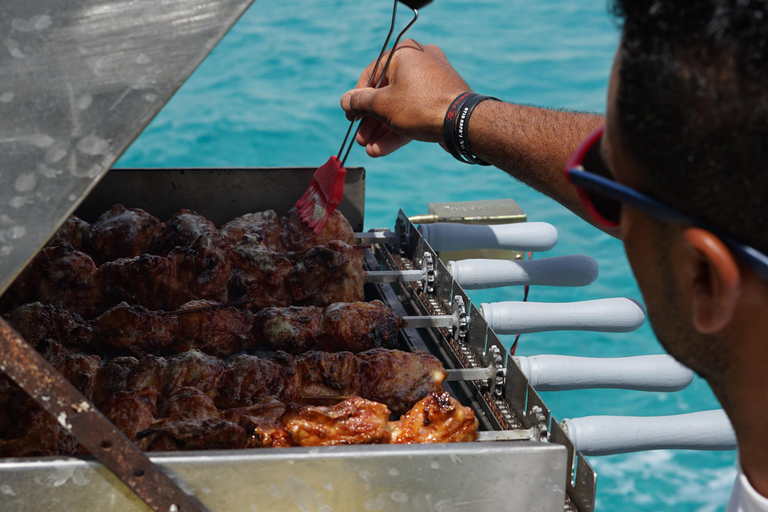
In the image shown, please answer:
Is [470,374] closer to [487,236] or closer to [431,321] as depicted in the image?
[431,321]

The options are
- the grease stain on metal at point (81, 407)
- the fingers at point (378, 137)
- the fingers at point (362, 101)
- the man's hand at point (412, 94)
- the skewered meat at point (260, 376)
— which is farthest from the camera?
the fingers at point (378, 137)

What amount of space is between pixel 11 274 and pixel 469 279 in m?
2.14

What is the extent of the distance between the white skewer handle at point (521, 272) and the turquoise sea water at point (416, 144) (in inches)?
125

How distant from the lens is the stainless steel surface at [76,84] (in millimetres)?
972

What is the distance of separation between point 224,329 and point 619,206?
1.73 m

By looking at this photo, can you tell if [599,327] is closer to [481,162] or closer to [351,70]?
[481,162]

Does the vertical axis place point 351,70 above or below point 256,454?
below

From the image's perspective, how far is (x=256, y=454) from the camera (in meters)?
1.40

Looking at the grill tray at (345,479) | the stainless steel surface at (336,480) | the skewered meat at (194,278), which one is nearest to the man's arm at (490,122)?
the skewered meat at (194,278)

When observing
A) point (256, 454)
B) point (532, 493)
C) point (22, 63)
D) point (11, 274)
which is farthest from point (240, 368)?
point (22, 63)

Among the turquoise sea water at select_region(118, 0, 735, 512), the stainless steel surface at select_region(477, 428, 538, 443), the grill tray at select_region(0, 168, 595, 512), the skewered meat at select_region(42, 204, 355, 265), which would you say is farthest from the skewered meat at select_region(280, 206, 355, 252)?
the turquoise sea water at select_region(118, 0, 735, 512)

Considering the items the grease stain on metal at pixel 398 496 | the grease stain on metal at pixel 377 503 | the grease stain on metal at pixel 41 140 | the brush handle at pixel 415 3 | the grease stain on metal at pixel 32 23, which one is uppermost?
the grease stain on metal at pixel 32 23

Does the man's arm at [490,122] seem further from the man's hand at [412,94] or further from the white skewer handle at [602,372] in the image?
the white skewer handle at [602,372]

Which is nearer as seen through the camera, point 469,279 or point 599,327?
point 599,327
